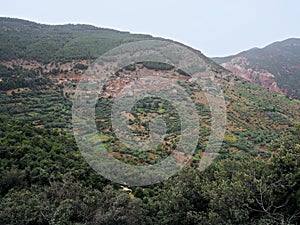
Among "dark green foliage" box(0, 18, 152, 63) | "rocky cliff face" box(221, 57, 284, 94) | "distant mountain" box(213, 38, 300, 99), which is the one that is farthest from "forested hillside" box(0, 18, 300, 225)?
"distant mountain" box(213, 38, 300, 99)

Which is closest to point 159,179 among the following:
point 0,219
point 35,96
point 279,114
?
point 0,219

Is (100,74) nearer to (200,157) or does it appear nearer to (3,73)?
(3,73)

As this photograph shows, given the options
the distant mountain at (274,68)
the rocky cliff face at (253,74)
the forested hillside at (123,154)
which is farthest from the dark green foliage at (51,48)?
the distant mountain at (274,68)

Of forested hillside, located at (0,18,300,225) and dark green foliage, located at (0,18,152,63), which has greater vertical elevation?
dark green foliage, located at (0,18,152,63)

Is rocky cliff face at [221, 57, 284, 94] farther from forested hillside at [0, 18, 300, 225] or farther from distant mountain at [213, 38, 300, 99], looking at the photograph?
forested hillside at [0, 18, 300, 225]

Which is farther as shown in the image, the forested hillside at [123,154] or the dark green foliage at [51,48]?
the dark green foliage at [51,48]

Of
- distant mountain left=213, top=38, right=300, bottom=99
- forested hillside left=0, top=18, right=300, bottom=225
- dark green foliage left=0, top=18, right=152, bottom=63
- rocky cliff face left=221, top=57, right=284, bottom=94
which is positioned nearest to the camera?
forested hillside left=0, top=18, right=300, bottom=225

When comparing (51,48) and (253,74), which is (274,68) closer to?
(253,74)

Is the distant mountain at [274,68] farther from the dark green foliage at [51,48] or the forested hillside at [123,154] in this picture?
the dark green foliage at [51,48]

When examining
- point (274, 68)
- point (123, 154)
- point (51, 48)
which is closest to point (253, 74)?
point (274, 68)
